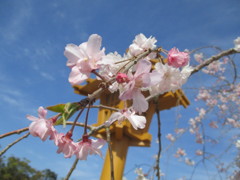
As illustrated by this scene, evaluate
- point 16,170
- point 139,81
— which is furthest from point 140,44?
point 16,170

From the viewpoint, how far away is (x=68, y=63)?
1.61 feet

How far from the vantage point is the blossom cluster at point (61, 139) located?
52cm

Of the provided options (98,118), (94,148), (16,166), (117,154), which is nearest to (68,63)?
(94,148)

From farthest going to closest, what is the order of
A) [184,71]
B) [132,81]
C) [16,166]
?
Answer: 1. [16,166]
2. [184,71]
3. [132,81]

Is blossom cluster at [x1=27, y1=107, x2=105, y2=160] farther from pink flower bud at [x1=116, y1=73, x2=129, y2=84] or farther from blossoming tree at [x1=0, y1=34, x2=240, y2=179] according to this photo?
pink flower bud at [x1=116, y1=73, x2=129, y2=84]

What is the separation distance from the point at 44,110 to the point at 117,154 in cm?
251

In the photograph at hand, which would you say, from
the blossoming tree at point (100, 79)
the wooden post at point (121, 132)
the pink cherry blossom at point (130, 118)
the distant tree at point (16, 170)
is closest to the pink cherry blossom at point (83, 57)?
the blossoming tree at point (100, 79)

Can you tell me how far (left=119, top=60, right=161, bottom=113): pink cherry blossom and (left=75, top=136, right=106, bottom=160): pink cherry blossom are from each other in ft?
0.67

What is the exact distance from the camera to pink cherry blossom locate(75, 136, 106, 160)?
599 mm

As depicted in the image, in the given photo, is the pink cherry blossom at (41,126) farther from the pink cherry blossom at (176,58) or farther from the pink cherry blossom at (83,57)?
the pink cherry blossom at (176,58)

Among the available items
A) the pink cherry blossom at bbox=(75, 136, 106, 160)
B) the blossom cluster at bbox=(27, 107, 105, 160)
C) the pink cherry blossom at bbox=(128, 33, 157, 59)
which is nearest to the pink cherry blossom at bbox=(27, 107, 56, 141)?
the blossom cluster at bbox=(27, 107, 105, 160)

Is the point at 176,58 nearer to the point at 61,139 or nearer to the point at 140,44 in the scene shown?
the point at 140,44

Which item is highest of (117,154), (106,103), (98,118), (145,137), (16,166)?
(16,166)

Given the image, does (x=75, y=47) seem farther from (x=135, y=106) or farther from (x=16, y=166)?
(x=16, y=166)
